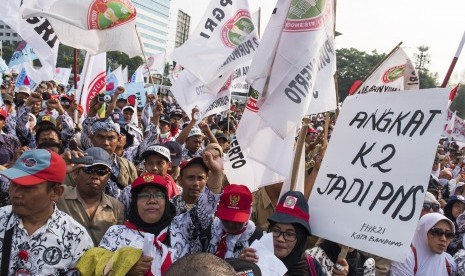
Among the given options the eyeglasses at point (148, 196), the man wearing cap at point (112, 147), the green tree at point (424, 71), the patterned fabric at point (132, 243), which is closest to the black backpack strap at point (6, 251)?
the patterned fabric at point (132, 243)

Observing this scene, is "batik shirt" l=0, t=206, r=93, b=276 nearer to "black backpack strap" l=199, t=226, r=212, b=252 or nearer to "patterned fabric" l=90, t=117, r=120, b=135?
"black backpack strap" l=199, t=226, r=212, b=252

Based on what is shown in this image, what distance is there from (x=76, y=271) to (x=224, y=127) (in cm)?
808

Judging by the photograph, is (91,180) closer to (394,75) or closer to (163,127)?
(394,75)

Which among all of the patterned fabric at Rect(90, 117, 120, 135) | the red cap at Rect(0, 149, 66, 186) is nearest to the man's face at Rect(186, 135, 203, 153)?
the patterned fabric at Rect(90, 117, 120, 135)

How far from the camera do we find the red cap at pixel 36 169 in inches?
96.5

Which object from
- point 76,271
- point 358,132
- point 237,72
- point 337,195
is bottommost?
point 76,271

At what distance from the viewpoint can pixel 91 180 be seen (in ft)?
11.3

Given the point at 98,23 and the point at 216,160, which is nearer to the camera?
the point at 216,160

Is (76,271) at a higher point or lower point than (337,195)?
lower

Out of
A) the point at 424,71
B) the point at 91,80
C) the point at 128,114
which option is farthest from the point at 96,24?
the point at 424,71

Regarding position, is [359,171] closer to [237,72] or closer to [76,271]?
[76,271]

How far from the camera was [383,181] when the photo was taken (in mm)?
2805

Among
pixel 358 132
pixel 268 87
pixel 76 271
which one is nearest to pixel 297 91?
pixel 268 87

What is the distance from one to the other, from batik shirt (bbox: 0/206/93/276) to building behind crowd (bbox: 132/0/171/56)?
3103 inches
